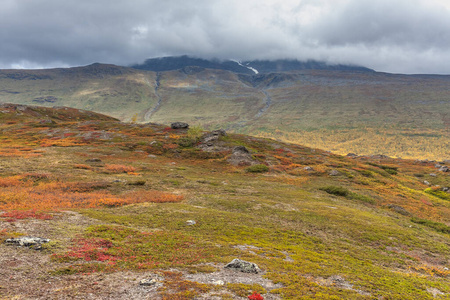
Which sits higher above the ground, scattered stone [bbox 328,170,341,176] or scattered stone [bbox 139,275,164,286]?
scattered stone [bbox 139,275,164,286]

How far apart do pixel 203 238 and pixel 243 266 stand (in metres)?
4.83

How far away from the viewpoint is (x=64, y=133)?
75125 mm

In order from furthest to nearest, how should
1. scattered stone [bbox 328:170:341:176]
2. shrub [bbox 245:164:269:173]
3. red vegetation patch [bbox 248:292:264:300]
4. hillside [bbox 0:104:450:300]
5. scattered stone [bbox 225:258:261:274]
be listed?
1. scattered stone [bbox 328:170:341:176]
2. shrub [bbox 245:164:269:173]
3. scattered stone [bbox 225:258:261:274]
4. hillside [bbox 0:104:450:300]
5. red vegetation patch [bbox 248:292:264:300]

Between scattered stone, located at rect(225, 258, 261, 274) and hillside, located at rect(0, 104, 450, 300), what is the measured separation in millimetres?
151

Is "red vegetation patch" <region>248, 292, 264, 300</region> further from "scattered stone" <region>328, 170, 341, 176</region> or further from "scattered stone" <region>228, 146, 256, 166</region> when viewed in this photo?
"scattered stone" <region>328, 170, 341, 176</region>

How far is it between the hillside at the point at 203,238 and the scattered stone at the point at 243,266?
0.15m

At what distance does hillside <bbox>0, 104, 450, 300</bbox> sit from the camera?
870cm

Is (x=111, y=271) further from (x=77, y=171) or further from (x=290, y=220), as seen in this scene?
(x=77, y=171)

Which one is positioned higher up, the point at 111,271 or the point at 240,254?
the point at 111,271

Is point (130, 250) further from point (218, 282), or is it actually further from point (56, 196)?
point (56, 196)

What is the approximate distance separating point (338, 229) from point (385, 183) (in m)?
36.6

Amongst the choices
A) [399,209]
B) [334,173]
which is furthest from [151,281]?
[334,173]

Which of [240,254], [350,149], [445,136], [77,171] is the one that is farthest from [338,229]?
[445,136]

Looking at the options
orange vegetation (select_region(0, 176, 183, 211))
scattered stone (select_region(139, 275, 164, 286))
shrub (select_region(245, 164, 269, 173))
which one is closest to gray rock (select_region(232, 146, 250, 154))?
shrub (select_region(245, 164, 269, 173))
